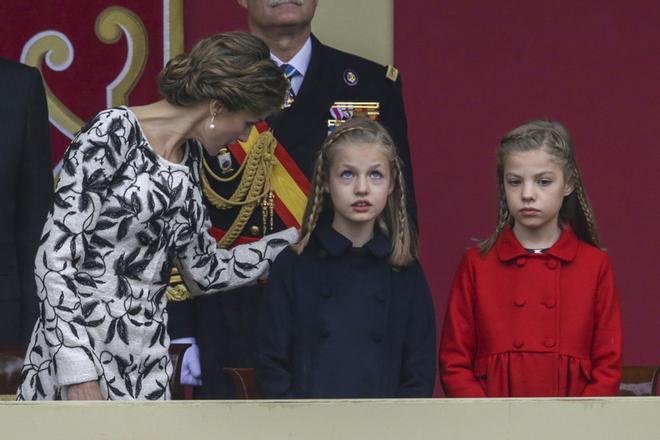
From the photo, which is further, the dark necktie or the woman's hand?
the dark necktie

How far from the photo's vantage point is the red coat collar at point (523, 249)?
176 inches

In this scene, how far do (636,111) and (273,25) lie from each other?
1.52m

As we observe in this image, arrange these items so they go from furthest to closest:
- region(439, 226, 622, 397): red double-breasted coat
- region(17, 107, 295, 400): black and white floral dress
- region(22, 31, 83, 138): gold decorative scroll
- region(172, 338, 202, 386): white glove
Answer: region(22, 31, 83, 138): gold decorative scroll
region(172, 338, 202, 386): white glove
region(439, 226, 622, 397): red double-breasted coat
region(17, 107, 295, 400): black and white floral dress

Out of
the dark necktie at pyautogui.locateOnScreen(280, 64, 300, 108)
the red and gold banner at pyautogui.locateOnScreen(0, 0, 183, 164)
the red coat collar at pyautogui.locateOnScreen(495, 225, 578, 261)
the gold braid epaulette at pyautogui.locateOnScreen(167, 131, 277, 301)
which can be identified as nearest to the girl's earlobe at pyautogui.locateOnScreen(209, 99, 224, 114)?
the gold braid epaulette at pyautogui.locateOnScreen(167, 131, 277, 301)

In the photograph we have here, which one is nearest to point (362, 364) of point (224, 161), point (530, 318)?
point (530, 318)

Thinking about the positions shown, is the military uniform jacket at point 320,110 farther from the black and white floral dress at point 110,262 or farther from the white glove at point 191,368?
the black and white floral dress at point 110,262

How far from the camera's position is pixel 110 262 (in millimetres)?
4020

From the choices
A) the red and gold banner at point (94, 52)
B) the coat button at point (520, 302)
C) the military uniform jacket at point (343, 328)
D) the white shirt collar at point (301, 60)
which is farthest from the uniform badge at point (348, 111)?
the red and gold banner at point (94, 52)

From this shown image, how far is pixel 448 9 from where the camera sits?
5.80m

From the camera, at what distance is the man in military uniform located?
465cm

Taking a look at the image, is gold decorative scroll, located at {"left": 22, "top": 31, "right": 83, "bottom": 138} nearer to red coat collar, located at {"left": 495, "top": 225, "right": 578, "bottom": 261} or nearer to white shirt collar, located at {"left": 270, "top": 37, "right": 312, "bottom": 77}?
white shirt collar, located at {"left": 270, "top": 37, "right": 312, "bottom": 77}

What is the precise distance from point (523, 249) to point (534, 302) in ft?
0.42

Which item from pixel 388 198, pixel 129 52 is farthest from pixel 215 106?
pixel 129 52

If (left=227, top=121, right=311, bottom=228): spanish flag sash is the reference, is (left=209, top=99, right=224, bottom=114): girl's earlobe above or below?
above
